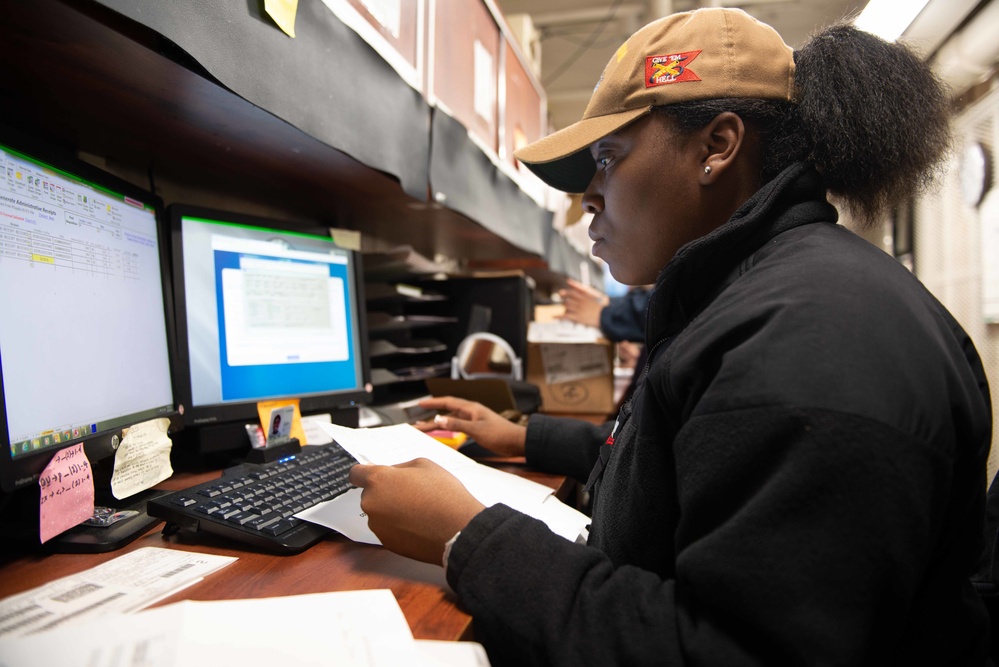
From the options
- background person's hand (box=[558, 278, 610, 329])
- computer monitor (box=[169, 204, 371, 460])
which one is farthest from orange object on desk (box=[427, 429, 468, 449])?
background person's hand (box=[558, 278, 610, 329])

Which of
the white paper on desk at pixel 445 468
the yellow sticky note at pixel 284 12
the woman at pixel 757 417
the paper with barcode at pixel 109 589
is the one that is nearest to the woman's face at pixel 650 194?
the woman at pixel 757 417

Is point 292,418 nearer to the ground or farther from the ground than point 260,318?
nearer to the ground

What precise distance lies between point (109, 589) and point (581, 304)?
185 centimetres

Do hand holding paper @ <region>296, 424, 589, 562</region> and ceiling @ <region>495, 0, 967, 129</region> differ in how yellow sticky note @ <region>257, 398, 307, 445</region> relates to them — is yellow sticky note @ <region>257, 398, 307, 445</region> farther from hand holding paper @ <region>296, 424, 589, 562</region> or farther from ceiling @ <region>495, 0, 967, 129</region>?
ceiling @ <region>495, 0, 967, 129</region>

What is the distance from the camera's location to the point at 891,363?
1.41ft

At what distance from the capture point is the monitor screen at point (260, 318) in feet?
3.06

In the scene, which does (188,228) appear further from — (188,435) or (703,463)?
(703,463)

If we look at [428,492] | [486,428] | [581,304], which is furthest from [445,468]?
[581,304]

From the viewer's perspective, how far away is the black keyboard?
61 centimetres

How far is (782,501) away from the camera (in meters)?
0.40

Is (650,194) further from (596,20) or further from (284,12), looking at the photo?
(596,20)

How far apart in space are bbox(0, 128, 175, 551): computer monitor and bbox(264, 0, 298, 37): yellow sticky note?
12.2 inches

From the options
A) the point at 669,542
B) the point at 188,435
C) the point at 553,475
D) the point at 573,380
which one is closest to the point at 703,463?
the point at 669,542

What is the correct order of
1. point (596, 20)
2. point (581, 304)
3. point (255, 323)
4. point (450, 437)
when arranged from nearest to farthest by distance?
point (255, 323), point (450, 437), point (581, 304), point (596, 20)
